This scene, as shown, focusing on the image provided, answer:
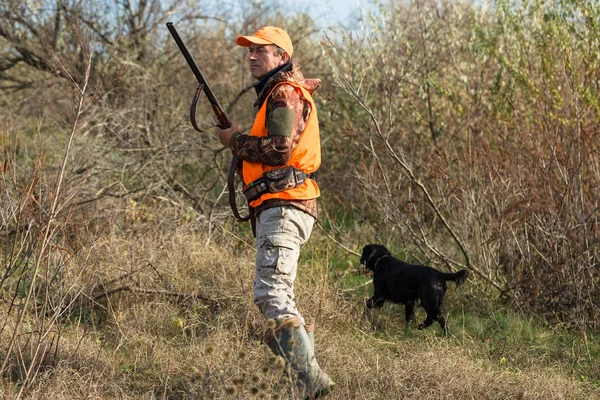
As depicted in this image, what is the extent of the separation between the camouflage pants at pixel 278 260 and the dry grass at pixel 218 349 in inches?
11.2

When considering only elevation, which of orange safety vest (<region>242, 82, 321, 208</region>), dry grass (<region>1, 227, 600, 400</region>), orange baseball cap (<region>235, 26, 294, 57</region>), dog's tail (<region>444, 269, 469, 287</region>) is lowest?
dry grass (<region>1, 227, 600, 400</region>)

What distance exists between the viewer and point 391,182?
7.23 metres

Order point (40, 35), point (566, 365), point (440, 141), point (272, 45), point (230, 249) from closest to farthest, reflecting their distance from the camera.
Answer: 1. point (272, 45)
2. point (566, 365)
3. point (230, 249)
4. point (440, 141)
5. point (40, 35)

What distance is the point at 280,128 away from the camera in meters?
3.67

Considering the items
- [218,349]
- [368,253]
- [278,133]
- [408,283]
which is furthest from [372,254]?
[278,133]

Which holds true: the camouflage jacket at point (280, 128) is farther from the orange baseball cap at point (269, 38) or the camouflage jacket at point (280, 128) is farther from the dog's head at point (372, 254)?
the dog's head at point (372, 254)

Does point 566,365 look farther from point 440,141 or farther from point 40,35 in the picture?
point 40,35

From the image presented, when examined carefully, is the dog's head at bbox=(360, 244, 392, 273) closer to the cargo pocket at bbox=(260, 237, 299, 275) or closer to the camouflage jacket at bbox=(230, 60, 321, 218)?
the camouflage jacket at bbox=(230, 60, 321, 218)

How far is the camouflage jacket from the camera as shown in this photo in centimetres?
368

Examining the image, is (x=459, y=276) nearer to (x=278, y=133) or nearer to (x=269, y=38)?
(x=278, y=133)

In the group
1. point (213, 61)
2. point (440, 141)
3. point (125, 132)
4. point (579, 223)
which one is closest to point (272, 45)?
point (579, 223)

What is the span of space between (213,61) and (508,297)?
241 inches

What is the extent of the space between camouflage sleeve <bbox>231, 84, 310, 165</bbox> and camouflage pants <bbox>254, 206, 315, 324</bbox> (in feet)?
0.89

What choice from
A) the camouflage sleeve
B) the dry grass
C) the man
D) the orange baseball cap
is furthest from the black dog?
the orange baseball cap
